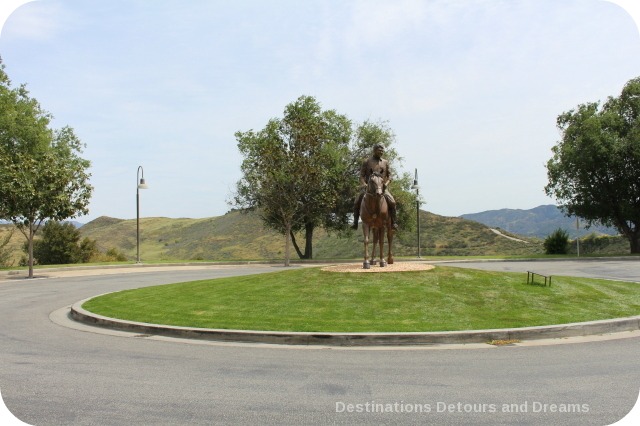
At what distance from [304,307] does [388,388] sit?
221 inches

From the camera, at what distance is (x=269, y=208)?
1623 inches

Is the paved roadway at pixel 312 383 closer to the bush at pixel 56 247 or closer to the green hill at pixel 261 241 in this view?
the bush at pixel 56 247

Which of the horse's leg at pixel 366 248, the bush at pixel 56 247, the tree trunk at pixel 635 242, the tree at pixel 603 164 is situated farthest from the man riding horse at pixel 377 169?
the bush at pixel 56 247

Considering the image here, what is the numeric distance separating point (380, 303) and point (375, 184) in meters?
4.62

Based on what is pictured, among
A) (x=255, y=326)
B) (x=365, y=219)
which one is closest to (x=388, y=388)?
(x=255, y=326)

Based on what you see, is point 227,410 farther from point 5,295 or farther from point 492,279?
point 5,295

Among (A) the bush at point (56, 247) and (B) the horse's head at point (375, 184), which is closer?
(B) the horse's head at point (375, 184)

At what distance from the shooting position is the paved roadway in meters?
5.79

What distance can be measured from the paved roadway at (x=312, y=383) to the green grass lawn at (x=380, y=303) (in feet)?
4.52

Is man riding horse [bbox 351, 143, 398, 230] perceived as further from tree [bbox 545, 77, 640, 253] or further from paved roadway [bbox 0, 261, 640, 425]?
tree [bbox 545, 77, 640, 253]

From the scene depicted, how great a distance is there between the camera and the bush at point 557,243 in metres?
43.3

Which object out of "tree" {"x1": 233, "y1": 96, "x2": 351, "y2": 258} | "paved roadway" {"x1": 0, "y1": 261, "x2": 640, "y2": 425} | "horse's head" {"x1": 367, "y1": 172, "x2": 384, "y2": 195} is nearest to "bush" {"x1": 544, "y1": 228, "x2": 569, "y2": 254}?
"tree" {"x1": 233, "y1": 96, "x2": 351, "y2": 258}

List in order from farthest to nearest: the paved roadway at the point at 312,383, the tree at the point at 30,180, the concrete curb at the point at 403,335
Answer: the tree at the point at 30,180 < the concrete curb at the point at 403,335 < the paved roadway at the point at 312,383

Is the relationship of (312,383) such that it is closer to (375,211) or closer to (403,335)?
(403,335)
